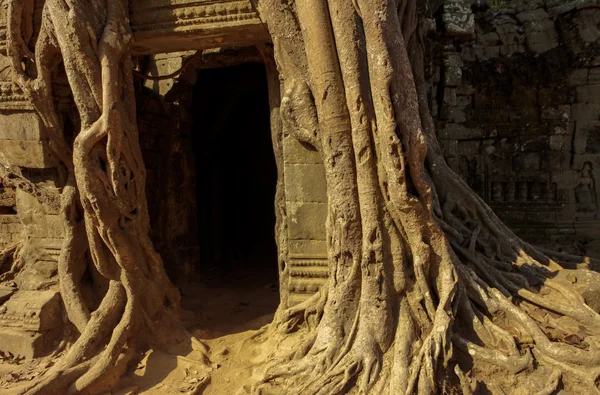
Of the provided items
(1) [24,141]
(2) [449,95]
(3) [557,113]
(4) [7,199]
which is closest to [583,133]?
(3) [557,113]

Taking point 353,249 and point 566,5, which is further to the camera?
point 566,5

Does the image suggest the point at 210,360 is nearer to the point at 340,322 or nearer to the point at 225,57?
the point at 340,322

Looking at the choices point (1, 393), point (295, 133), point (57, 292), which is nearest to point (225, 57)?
point (295, 133)

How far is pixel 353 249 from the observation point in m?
2.62

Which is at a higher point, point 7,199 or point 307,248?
point 7,199

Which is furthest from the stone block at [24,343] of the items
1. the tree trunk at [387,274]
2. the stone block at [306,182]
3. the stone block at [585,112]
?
the stone block at [585,112]

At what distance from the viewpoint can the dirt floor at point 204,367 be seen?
2803 millimetres

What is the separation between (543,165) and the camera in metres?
5.49

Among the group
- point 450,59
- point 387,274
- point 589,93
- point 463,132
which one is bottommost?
point 387,274

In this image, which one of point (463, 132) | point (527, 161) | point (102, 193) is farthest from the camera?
point (463, 132)

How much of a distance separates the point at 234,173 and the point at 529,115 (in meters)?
4.82

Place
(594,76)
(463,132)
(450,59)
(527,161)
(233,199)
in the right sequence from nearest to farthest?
(450,59), (594,76), (527,161), (463,132), (233,199)

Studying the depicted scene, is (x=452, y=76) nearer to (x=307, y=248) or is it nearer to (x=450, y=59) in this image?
(x=450, y=59)

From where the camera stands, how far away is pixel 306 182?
10.3 ft
